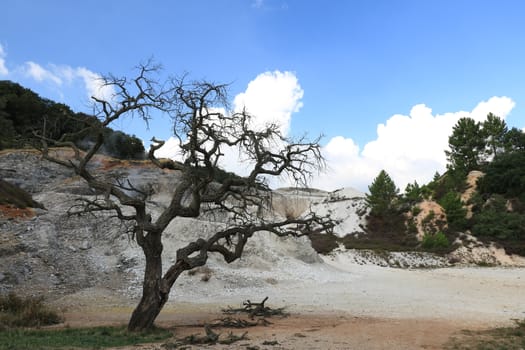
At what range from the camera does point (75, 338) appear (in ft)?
31.1

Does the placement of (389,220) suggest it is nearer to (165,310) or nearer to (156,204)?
(156,204)

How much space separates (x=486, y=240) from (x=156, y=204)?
99.8 ft

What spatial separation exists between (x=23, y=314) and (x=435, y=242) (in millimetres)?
36283

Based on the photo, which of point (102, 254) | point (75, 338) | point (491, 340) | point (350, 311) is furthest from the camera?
point (102, 254)

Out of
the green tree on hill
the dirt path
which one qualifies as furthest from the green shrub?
the dirt path

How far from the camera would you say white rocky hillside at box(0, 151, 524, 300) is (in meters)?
17.9

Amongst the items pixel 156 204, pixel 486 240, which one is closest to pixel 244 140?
pixel 156 204

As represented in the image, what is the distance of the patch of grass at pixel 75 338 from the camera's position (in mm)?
8484

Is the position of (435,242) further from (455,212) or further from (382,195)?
(382,195)

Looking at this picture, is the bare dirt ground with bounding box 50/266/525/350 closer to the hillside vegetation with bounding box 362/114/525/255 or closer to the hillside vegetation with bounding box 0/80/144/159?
the hillside vegetation with bounding box 362/114/525/255

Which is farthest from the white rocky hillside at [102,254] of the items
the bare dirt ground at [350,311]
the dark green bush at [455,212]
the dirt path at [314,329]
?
the dark green bush at [455,212]

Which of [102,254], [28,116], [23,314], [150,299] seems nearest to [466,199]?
[102,254]

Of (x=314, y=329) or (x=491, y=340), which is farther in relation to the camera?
(x=314, y=329)

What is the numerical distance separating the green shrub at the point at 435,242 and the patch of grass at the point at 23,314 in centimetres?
3514
